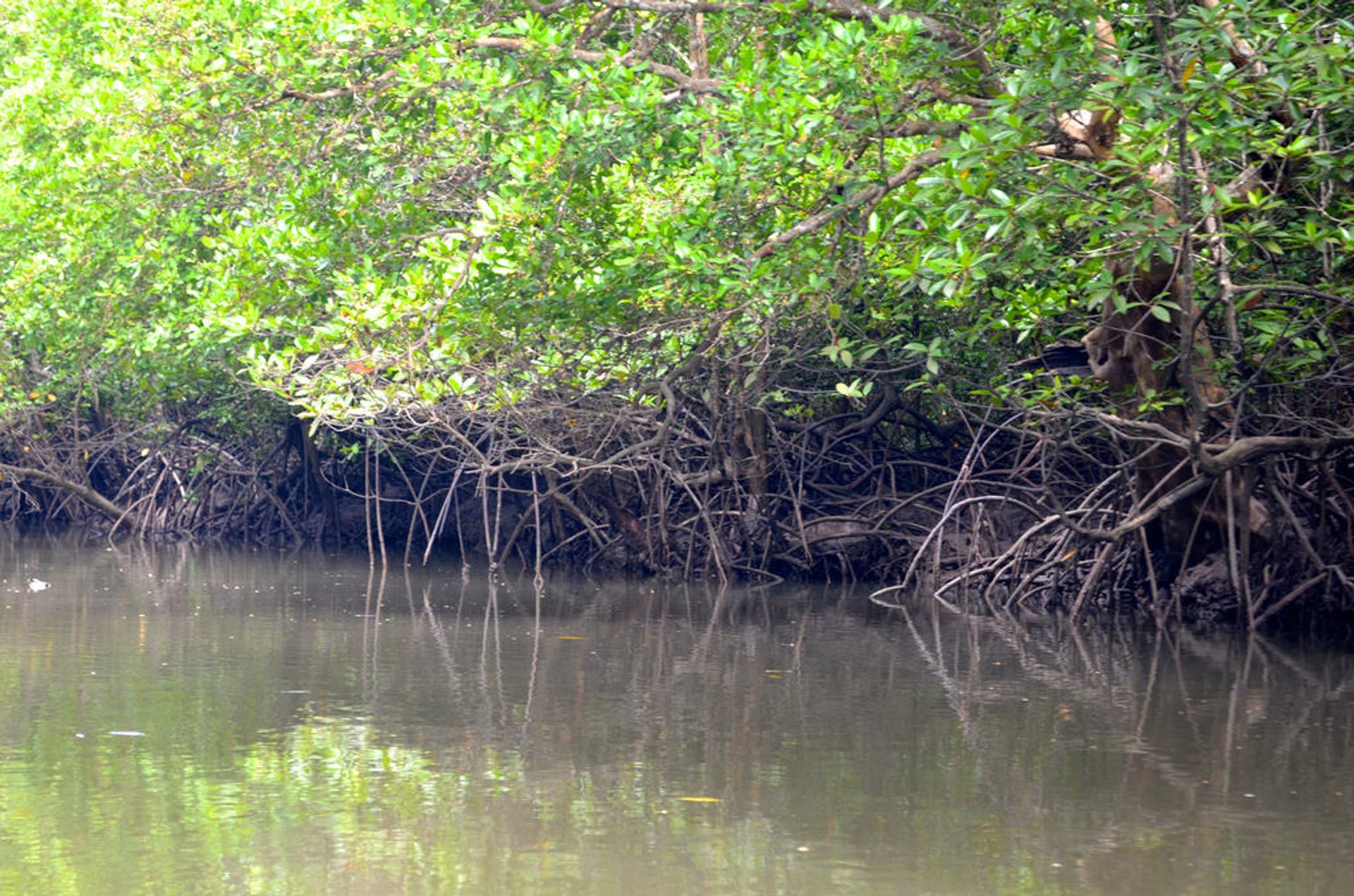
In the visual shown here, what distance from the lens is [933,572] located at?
10242mm

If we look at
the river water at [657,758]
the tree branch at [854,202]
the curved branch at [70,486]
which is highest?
the tree branch at [854,202]

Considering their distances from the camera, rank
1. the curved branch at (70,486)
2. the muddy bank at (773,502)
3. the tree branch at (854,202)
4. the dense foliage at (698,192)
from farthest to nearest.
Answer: the curved branch at (70,486)
the muddy bank at (773,502)
the tree branch at (854,202)
the dense foliage at (698,192)

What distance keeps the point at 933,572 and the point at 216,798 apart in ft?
21.8

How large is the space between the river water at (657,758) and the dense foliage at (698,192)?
127 centimetres

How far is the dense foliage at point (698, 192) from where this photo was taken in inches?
234

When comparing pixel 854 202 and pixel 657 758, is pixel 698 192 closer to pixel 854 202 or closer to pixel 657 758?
pixel 854 202

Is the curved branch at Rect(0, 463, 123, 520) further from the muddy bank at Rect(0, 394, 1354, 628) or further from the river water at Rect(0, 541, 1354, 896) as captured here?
the river water at Rect(0, 541, 1354, 896)

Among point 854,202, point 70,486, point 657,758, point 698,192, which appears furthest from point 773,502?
point 657,758

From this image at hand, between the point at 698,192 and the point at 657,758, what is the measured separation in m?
3.03

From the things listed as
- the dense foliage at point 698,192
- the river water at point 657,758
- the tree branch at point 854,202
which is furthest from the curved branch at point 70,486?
the tree branch at point 854,202

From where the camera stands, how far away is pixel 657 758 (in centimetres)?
484

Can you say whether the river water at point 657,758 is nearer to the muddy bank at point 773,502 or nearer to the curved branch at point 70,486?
the muddy bank at point 773,502

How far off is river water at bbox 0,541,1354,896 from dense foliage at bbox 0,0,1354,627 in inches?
50.2

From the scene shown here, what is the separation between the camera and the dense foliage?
5.94m
